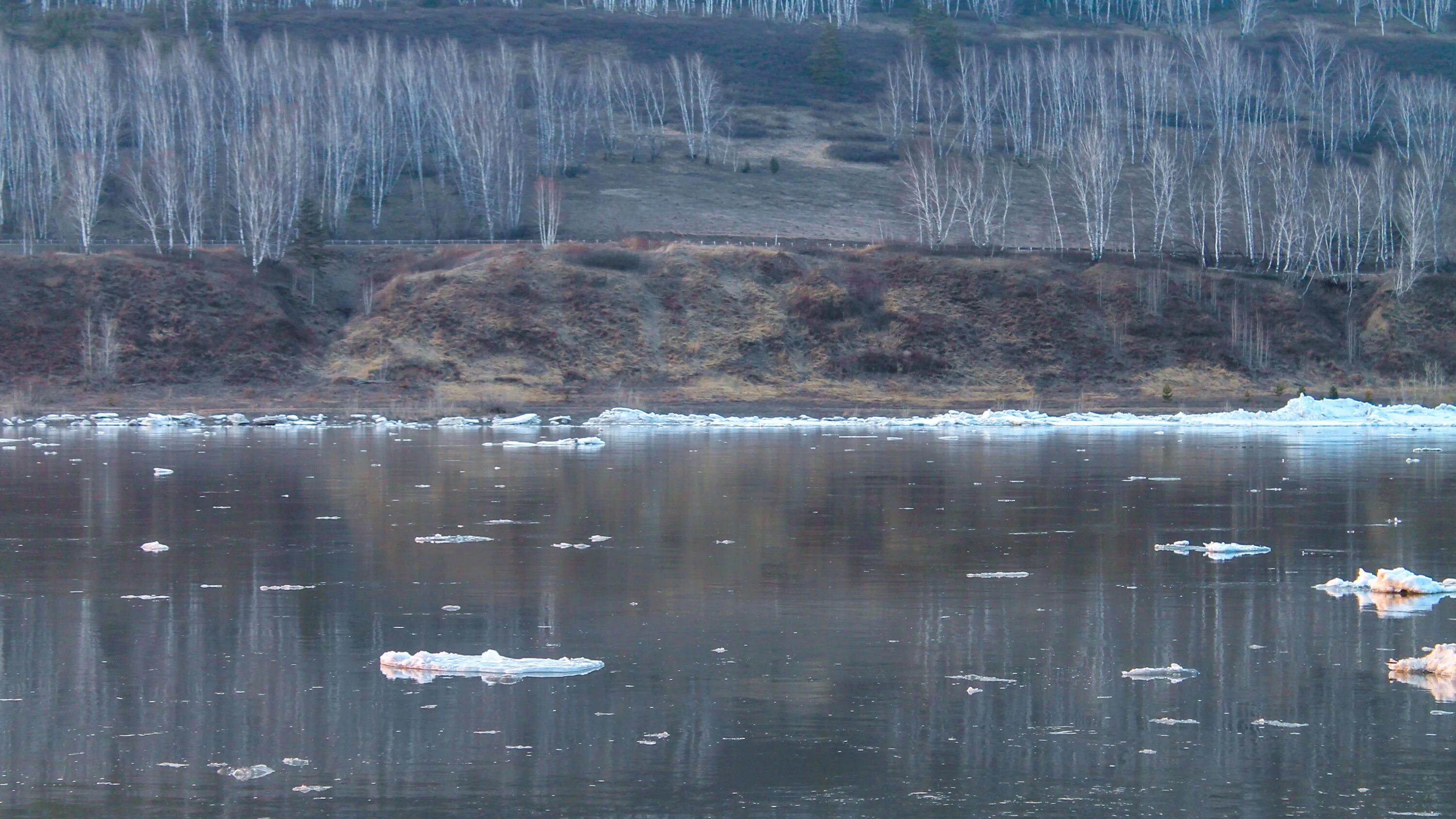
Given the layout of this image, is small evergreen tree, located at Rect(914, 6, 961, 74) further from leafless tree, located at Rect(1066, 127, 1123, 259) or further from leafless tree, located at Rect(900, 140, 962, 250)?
leafless tree, located at Rect(1066, 127, 1123, 259)

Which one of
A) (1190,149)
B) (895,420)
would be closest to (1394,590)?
(895,420)

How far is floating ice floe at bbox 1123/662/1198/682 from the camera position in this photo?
11141 millimetres

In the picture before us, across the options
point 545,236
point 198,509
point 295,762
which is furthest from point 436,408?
point 295,762

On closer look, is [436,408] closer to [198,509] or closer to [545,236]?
[545,236]

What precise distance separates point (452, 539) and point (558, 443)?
20.0 m

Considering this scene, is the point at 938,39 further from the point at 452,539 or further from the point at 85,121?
the point at 452,539

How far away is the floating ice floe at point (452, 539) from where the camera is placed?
1883cm

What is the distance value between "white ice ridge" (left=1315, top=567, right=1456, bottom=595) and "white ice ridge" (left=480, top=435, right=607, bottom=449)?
25.0m

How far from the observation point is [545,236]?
8062cm

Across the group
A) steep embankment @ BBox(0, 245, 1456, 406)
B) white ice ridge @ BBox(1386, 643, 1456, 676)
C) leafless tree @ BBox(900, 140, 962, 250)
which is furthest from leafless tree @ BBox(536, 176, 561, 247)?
white ice ridge @ BBox(1386, 643, 1456, 676)

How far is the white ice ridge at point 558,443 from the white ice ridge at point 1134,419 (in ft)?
32.2

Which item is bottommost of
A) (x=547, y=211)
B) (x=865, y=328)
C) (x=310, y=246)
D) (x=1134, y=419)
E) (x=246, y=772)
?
(x=1134, y=419)

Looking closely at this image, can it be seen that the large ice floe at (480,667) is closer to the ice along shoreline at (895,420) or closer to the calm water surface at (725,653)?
the calm water surface at (725,653)

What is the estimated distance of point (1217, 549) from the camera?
17.5m
